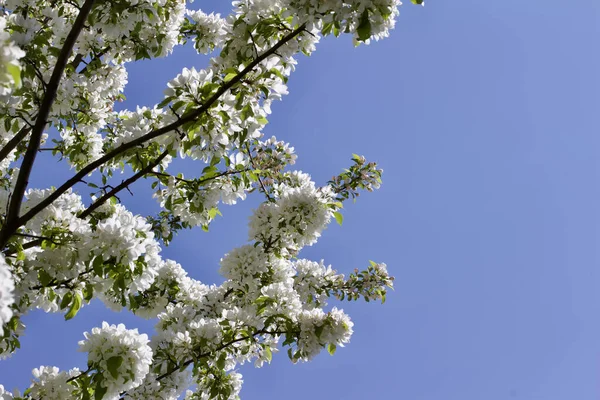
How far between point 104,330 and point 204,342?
921mm

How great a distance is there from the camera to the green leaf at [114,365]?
11.0 ft

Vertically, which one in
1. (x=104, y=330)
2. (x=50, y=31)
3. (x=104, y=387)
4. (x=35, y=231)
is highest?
(x=50, y=31)

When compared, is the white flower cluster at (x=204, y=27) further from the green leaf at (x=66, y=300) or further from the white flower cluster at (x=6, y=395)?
the white flower cluster at (x=6, y=395)

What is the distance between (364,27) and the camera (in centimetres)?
293

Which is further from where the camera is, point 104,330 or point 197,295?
point 197,295

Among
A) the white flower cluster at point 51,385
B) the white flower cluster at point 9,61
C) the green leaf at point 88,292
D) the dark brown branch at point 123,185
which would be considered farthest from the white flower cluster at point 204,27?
the white flower cluster at point 9,61

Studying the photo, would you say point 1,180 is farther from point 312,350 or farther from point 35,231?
point 312,350

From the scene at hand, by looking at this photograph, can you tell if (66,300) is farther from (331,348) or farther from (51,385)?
(331,348)

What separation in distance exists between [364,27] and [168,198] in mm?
2448

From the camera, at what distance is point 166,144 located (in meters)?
3.59

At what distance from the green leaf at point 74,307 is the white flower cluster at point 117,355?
0.55 ft

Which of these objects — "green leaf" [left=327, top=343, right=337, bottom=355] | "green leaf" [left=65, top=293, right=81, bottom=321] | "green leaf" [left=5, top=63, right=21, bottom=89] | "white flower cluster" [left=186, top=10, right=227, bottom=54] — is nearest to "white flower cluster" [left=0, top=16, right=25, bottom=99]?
"green leaf" [left=5, top=63, right=21, bottom=89]

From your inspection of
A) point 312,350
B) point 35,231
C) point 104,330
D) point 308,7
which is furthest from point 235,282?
point 308,7

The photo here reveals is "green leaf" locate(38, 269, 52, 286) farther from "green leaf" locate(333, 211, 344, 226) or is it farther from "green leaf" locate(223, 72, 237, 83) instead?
"green leaf" locate(333, 211, 344, 226)
